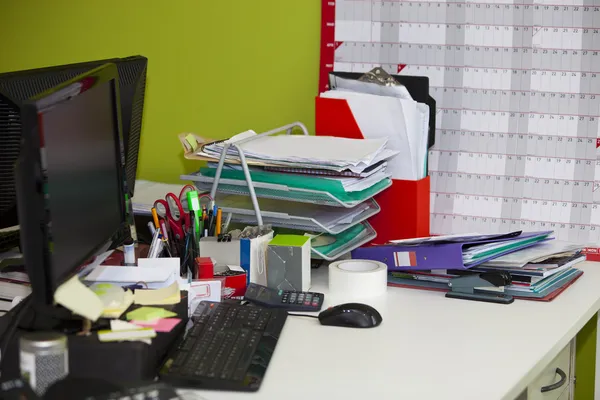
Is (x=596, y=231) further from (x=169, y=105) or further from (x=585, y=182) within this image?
(x=169, y=105)

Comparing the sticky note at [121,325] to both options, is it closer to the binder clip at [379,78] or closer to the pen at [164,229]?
the pen at [164,229]

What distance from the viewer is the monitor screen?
117 cm

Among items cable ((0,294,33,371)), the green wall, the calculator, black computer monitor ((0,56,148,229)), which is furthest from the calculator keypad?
the green wall

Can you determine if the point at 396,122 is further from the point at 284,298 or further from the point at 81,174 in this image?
the point at 81,174

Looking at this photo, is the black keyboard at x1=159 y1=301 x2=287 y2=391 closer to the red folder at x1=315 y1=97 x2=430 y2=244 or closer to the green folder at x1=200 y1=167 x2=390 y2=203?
the green folder at x1=200 y1=167 x2=390 y2=203

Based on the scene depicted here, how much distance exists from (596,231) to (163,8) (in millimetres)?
1218

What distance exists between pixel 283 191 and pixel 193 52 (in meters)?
0.69

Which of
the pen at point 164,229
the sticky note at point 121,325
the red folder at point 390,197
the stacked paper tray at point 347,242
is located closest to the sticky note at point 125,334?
the sticky note at point 121,325

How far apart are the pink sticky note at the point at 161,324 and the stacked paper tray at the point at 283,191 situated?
50cm

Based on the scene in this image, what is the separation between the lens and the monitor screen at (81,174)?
1.17 meters

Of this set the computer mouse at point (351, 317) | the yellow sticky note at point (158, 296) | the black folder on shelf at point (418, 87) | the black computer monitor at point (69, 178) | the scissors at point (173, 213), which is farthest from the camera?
the black folder on shelf at point (418, 87)

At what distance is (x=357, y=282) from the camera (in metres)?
1.66

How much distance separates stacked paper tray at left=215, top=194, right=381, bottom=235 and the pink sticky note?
496 millimetres

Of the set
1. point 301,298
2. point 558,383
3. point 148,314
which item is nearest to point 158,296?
point 148,314
